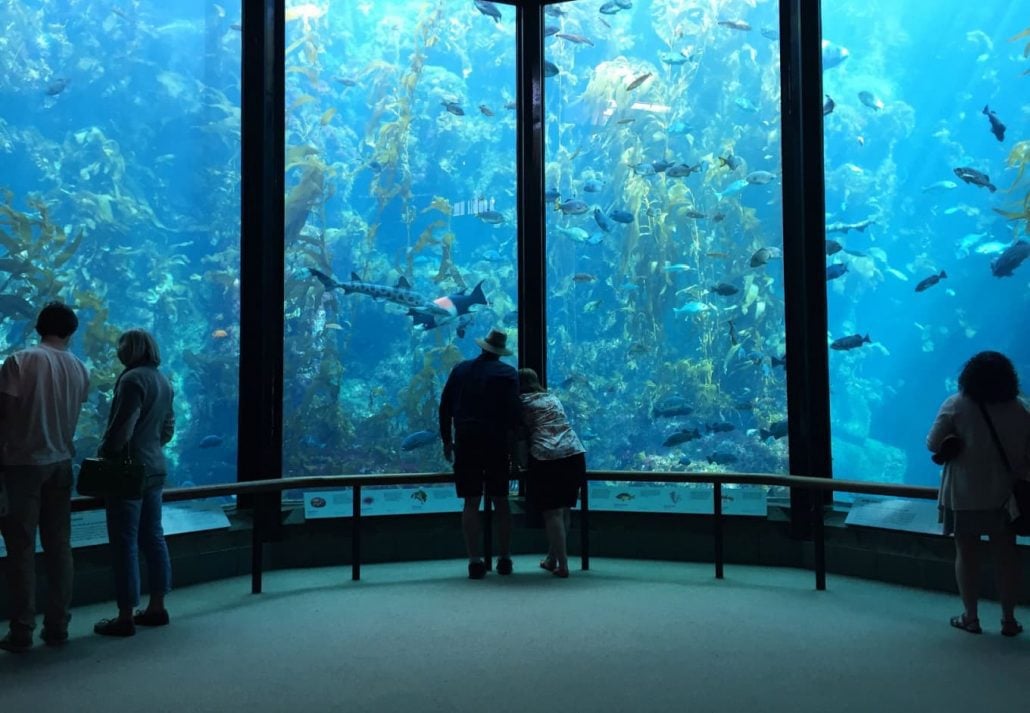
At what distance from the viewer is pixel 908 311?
79.7 ft

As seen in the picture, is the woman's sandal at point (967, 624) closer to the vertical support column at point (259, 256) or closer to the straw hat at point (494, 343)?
the straw hat at point (494, 343)

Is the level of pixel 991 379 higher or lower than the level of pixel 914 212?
lower

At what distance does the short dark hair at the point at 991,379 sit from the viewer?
3.53 meters

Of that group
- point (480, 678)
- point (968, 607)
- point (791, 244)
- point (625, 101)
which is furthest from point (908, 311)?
point (480, 678)

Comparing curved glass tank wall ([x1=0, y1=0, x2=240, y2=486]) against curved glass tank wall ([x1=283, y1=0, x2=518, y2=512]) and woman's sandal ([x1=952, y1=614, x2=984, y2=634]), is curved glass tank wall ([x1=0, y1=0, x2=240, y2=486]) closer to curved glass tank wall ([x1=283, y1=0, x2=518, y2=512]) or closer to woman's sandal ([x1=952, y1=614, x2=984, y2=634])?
curved glass tank wall ([x1=283, y1=0, x2=518, y2=512])

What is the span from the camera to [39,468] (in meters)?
3.31

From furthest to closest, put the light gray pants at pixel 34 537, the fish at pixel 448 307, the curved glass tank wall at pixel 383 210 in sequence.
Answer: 1. the curved glass tank wall at pixel 383 210
2. the fish at pixel 448 307
3. the light gray pants at pixel 34 537

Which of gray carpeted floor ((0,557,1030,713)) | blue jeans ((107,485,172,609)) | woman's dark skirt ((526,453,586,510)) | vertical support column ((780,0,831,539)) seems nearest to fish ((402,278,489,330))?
woman's dark skirt ((526,453,586,510))

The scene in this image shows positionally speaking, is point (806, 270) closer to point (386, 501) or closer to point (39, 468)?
point (386, 501)

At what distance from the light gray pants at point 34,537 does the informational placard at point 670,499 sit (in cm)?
385

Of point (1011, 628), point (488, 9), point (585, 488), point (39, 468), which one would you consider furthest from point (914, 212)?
point (39, 468)

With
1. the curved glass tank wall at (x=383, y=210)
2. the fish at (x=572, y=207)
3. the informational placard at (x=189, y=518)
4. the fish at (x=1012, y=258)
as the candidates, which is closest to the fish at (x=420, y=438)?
the curved glass tank wall at (x=383, y=210)

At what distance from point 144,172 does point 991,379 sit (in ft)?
39.3

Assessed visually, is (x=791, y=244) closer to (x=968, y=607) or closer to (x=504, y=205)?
(x=968, y=607)
